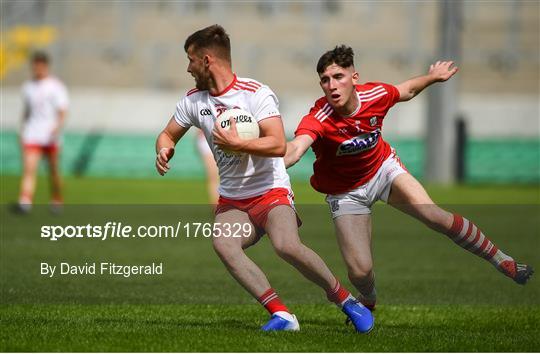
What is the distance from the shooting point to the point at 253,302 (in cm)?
1085

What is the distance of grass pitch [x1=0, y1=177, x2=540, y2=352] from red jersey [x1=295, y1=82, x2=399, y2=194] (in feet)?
3.71

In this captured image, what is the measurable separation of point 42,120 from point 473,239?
12.6m

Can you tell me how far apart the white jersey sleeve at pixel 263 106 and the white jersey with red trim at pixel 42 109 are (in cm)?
1256

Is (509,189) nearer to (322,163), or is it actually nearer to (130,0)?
(130,0)

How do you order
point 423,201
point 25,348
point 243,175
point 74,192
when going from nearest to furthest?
point 25,348 < point 243,175 < point 423,201 < point 74,192

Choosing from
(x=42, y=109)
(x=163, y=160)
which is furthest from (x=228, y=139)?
(x=42, y=109)

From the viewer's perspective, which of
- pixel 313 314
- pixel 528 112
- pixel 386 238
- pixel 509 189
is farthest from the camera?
pixel 528 112

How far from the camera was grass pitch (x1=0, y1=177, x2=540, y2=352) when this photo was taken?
8.26 meters

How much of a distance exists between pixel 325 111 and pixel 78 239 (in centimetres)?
768

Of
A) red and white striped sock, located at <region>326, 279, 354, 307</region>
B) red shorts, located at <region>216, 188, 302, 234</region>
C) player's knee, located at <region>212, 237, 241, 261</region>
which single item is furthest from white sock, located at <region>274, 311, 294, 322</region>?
red shorts, located at <region>216, 188, 302, 234</region>

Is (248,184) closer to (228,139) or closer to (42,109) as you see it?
(228,139)

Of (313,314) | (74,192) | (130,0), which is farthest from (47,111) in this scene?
(130,0)

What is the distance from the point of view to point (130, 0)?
40656 millimetres

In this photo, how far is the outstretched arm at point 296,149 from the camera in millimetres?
8734
